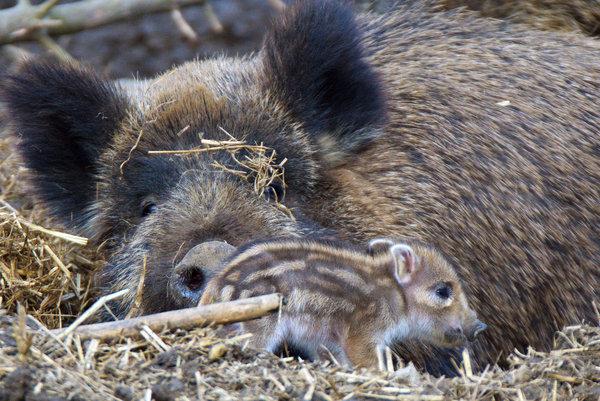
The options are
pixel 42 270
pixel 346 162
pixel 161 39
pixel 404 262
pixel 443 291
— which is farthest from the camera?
pixel 161 39

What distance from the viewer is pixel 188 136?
18.0 feet

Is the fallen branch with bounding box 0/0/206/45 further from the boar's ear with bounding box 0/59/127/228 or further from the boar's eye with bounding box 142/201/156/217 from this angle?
the boar's eye with bounding box 142/201/156/217

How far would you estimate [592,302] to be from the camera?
5797mm

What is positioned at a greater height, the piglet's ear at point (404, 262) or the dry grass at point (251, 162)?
the dry grass at point (251, 162)

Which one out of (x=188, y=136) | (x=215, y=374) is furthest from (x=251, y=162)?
(x=215, y=374)

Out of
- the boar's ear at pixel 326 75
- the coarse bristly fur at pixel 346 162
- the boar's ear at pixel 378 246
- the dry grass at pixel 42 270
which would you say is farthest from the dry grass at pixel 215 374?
the boar's ear at pixel 326 75

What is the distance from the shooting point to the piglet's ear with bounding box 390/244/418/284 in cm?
493

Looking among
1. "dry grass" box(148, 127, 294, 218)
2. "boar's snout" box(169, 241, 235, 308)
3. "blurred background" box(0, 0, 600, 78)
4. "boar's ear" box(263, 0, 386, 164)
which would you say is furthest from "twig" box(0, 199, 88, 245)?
"blurred background" box(0, 0, 600, 78)

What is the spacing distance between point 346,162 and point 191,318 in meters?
1.74

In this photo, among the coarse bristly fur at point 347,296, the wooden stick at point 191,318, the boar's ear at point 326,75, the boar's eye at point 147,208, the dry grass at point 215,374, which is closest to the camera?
the dry grass at point 215,374

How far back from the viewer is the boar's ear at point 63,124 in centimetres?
572

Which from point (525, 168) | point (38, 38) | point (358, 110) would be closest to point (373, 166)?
point (358, 110)

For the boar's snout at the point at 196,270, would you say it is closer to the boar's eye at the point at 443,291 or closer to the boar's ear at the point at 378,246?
the boar's ear at the point at 378,246

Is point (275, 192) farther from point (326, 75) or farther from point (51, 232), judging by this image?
point (51, 232)
